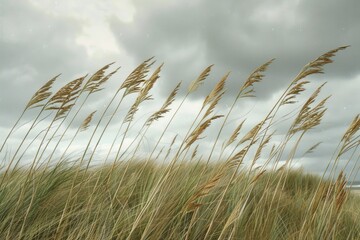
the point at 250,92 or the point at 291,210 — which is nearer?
the point at 250,92

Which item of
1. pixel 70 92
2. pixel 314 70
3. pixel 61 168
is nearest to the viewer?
pixel 314 70

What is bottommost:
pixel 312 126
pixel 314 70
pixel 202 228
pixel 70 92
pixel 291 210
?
pixel 202 228

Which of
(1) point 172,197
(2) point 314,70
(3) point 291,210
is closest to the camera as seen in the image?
(2) point 314,70

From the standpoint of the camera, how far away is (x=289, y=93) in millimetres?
2307

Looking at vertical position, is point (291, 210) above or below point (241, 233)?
above

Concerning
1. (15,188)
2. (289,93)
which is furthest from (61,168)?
(289,93)

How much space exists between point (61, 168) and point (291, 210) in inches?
97.0

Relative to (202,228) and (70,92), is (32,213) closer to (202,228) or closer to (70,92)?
(70,92)

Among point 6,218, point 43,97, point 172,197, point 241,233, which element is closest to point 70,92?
point 43,97

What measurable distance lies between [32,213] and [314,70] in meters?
2.15

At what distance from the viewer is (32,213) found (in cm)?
281

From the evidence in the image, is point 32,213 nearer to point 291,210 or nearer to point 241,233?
point 241,233

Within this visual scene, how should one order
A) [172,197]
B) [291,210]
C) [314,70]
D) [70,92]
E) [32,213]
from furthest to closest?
[291,210] → [172,197] → [32,213] → [70,92] → [314,70]

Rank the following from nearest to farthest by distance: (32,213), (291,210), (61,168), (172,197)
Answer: (32,213) → (172,197) → (61,168) → (291,210)
